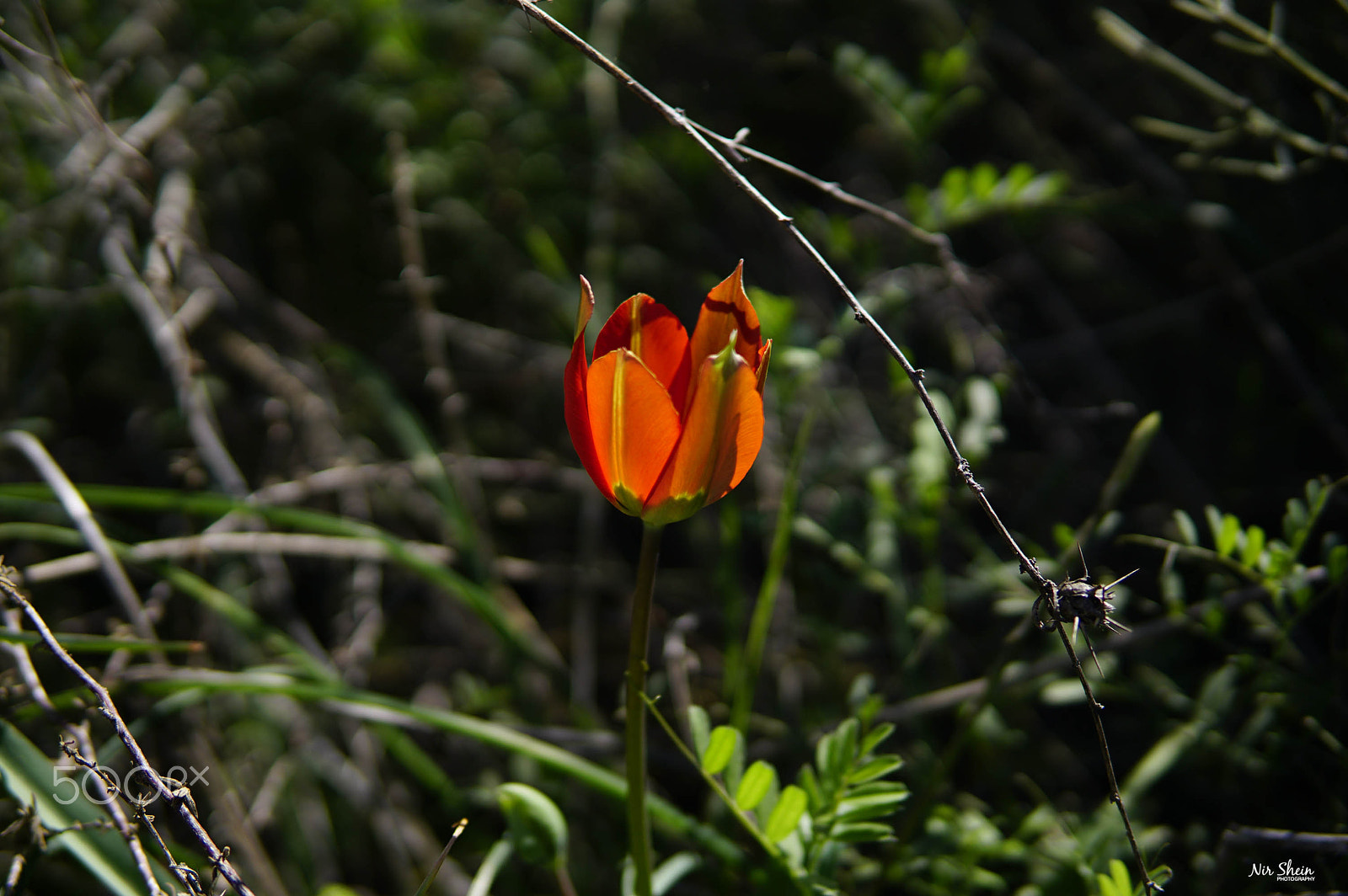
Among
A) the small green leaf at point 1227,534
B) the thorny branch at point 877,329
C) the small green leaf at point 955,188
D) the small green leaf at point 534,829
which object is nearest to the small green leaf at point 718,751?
the small green leaf at point 534,829

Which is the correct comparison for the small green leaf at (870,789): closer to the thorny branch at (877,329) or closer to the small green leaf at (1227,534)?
the thorny branch at (877,329)

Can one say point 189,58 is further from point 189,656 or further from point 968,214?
point 968,214

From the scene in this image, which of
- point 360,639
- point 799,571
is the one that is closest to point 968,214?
point 799,571

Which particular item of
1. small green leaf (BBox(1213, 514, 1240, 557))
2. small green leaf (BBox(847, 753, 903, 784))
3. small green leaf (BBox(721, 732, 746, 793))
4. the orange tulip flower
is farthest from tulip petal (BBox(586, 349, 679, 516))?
small green leaf (BBox(1213, 514, 1240, 557))

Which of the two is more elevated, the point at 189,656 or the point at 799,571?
the point at 799,571

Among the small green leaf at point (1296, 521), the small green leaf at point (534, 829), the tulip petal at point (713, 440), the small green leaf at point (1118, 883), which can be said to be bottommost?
the small green leaf at point (534, 829)
